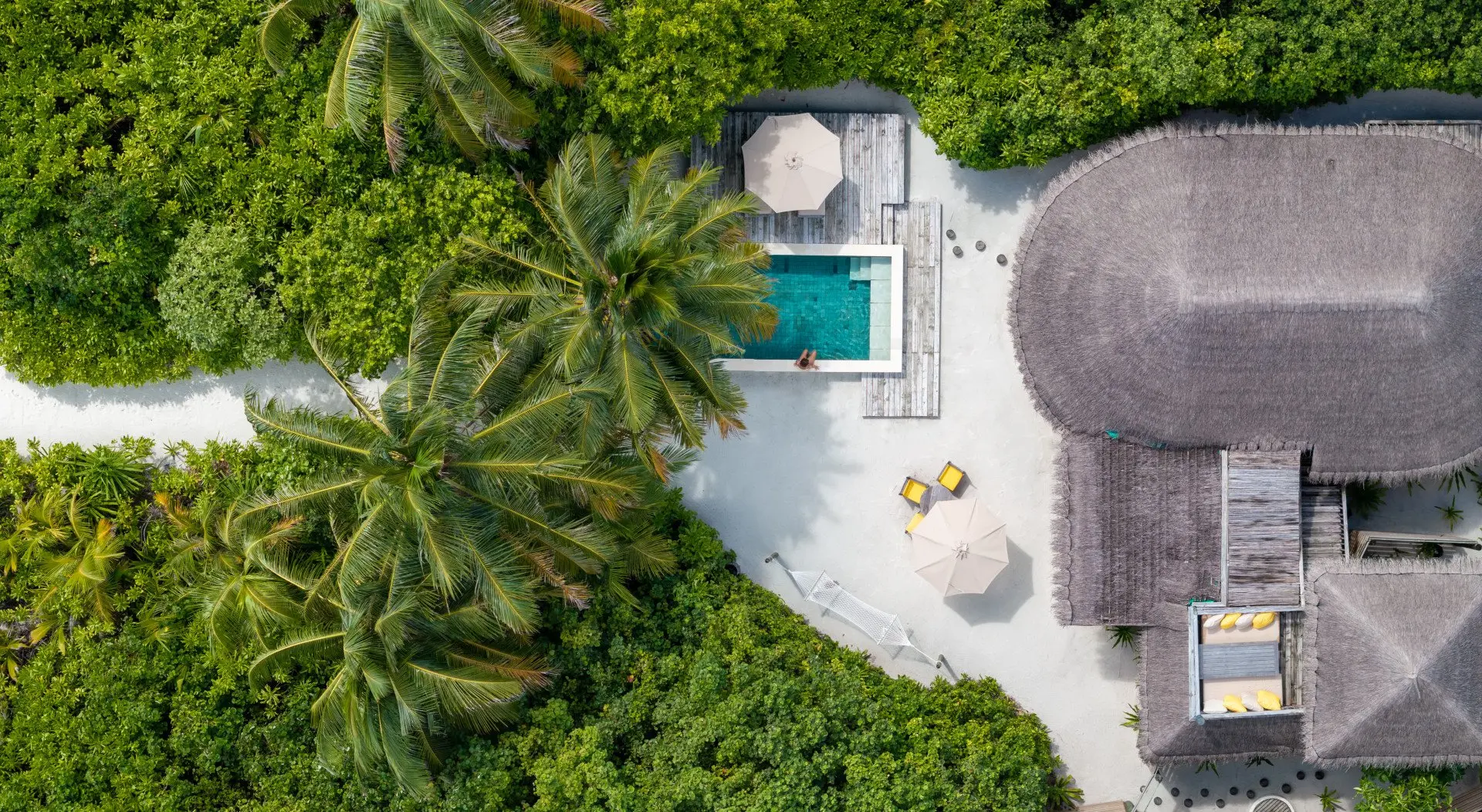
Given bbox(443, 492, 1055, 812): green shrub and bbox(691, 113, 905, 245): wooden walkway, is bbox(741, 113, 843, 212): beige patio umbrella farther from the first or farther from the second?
bbox(443, 492, 1055, 812): green shrub

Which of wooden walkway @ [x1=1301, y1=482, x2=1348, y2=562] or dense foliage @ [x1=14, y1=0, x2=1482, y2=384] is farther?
wooden walkway @ [x1=1301, y1=482, x2=1348, y2=562]

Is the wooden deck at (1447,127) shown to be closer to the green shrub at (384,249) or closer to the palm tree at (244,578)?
the green shrub at (384,249)

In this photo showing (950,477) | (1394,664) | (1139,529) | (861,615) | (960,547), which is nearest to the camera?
(1394,664)

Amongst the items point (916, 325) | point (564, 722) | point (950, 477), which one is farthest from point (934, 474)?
point (564, 722)

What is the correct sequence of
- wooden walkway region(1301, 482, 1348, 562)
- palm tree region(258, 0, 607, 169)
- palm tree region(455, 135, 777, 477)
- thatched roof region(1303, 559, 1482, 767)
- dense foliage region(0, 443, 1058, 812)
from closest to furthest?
palm tree region(258, 0, 607, 169) < palm tree region(455, 135, 777, 477) < thatched roof region(1303, 559, 1482, 767) < dense foliage region(0, 443, 1058, 812) < wooden walkway region(1301, 482, 1348, 562)

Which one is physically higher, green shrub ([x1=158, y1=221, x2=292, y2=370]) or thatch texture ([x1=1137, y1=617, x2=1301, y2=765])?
green shrub ([x1=158, y1=221, x2=292, y2=370])

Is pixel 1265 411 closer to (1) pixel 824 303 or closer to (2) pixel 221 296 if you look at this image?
(1) pixel 824 303

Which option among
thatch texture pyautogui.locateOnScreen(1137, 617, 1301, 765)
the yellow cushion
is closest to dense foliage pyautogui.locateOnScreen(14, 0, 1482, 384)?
the yellow cushion
